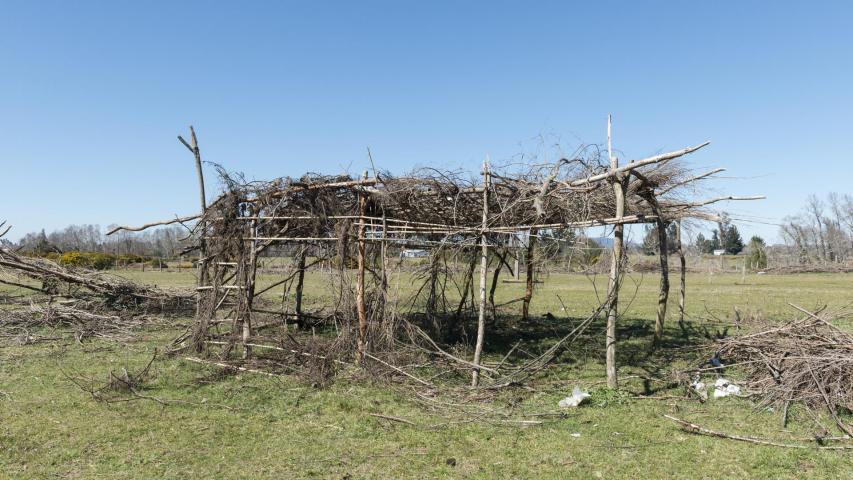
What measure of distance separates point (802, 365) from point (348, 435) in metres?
5.55

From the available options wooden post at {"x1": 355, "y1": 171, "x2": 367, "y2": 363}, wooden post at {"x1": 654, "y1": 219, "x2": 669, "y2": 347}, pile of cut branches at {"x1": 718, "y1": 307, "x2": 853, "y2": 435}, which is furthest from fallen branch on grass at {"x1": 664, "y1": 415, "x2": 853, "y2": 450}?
wooden post at {"x1": 355, "y1": 171, "x2": 367, "y2": 363}

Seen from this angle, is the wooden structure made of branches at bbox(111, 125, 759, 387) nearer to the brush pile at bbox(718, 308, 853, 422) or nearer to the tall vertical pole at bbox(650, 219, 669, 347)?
the tall vertical pole at bbox(650, 219, 669, 347)

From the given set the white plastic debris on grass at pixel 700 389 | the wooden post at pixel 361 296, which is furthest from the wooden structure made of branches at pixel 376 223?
the white plastic debris on grass at pixel 700 389

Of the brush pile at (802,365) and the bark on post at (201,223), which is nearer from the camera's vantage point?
the brush pile at (802,365)

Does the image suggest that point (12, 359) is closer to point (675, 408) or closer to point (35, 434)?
point (35, 434)

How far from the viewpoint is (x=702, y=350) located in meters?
9.39

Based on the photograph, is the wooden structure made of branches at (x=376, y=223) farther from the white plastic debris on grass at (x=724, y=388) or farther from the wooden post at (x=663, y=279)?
the white plastic debris on grass at (x=724, y=388)

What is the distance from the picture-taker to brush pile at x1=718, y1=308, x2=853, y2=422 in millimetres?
6004

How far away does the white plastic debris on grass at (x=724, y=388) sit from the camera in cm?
667

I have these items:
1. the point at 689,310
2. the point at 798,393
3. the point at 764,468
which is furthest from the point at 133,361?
the point at 689,310

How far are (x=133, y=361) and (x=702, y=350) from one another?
9946mm

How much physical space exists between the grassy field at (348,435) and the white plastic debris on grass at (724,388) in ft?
0.46

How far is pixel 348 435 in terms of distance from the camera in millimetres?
5562

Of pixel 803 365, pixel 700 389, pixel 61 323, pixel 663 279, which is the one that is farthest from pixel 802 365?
pixel 61 323
